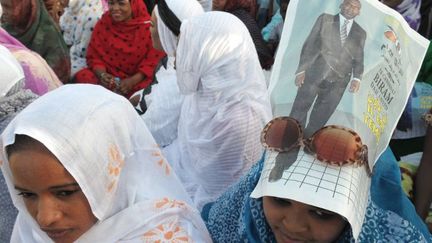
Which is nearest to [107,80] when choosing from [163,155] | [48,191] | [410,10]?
[410,10]

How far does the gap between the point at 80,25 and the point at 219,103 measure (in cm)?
258

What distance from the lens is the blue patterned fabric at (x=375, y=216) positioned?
1414 mm

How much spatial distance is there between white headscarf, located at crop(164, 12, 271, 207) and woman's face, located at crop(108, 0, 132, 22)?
1.68m

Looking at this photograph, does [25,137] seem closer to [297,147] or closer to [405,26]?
[297,147]

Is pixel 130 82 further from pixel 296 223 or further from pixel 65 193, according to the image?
pixel 296 223

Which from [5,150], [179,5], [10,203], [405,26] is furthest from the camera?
[179,5]

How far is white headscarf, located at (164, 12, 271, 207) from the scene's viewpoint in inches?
94.5

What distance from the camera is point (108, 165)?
142 cm

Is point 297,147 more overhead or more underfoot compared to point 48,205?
more overhead

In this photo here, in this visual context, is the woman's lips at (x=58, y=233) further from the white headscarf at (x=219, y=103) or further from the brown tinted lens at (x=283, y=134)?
the white headscarf at (x=219, y=103)

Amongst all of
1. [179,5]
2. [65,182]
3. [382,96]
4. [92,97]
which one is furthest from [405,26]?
[179,5]

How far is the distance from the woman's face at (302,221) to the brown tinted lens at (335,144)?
0.16 m

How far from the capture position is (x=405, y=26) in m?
1.28

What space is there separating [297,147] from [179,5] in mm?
2314
